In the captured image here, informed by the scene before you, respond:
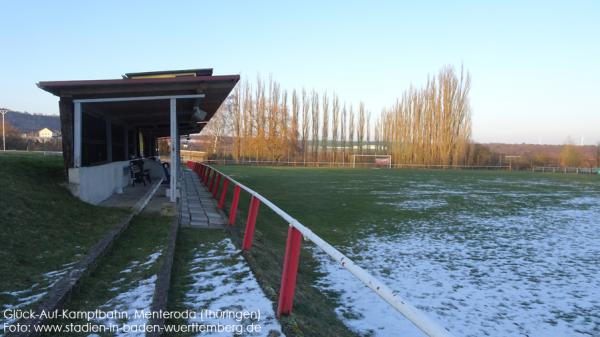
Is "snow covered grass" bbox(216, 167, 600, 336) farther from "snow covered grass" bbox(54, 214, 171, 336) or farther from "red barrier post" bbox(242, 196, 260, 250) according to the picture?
"snow covered grass" bbox(54, 214, 171, 336)

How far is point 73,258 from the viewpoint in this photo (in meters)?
4.82

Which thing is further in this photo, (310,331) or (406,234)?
(406,234)

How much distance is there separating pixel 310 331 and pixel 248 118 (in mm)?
54932

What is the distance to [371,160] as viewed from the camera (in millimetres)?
58750

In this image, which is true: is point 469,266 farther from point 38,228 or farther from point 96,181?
point 96,181

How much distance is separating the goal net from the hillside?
8694cm

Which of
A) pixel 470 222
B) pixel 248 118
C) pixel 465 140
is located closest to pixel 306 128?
pixel 248 118

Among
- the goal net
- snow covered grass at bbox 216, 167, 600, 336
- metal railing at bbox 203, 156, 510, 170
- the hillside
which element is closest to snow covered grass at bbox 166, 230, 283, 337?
snow covered grass at bbox 216, 167, 600, 336

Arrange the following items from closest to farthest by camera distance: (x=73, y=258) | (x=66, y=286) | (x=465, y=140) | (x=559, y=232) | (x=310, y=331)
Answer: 1. (x=310, y=331)
2. (x=66, y=286)
3. (x=73, y=258)
4. (x=559, y=232)
5. (x=465, y=140)

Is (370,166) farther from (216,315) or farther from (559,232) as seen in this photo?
(216,315)

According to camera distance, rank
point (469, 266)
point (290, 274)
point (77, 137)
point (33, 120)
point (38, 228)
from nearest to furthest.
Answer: point (290, 274) < point (38, 228) < point (469, 266) < point (77, 137) < point (33, 120)

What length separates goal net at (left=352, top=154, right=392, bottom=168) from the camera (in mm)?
57781

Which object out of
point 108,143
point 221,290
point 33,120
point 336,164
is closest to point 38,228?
point 221,290

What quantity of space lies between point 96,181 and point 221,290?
6.07 meters
